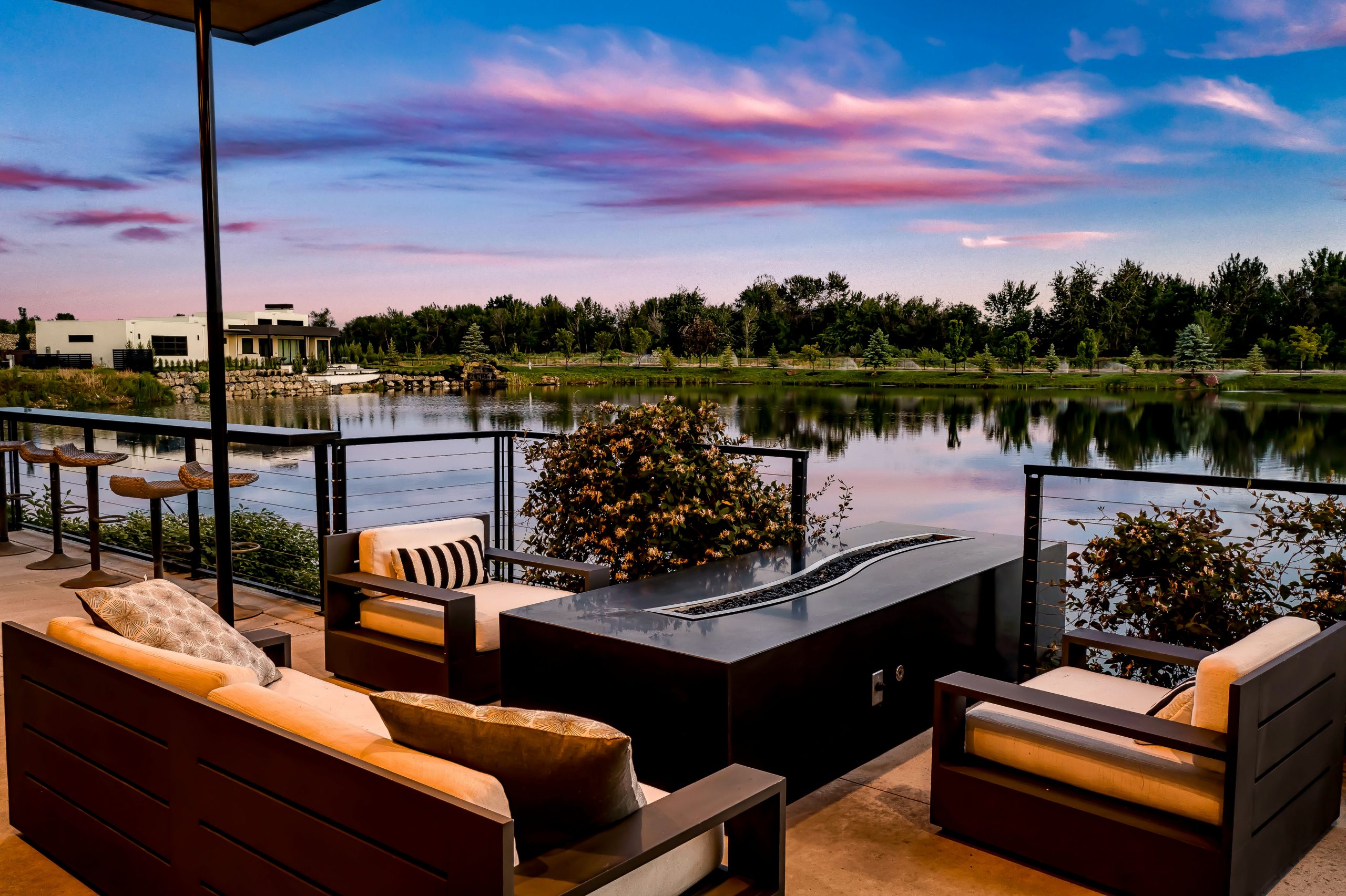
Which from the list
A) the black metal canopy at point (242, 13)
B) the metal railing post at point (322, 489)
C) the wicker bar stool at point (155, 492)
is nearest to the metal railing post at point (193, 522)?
the wicker bar stool at point (155, 492)

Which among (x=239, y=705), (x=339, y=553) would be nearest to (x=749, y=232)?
(x=339, y=553)

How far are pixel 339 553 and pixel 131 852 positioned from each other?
186cm

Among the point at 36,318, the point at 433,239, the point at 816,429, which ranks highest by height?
the point at 433,239

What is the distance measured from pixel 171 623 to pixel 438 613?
1.36 m

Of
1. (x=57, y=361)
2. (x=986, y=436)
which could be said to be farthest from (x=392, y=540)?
(x=986, y=436)

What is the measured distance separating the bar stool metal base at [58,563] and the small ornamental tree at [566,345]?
1656cm

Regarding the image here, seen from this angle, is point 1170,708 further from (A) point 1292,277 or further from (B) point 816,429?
(B) point 816,429

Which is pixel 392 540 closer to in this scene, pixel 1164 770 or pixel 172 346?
pixel 1164 770

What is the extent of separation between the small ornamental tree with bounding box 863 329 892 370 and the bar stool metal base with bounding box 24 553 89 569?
19713 millimetres

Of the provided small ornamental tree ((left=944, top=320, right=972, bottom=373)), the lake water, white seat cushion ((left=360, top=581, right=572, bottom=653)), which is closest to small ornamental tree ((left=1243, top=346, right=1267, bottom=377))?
the lake water

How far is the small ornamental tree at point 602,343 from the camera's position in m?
22.6

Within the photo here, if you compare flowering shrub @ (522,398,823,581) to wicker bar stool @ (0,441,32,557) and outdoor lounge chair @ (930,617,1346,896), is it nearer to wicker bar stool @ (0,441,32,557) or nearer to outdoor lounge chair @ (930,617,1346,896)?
outdoor lounge chair @ (930,617,1346,896)

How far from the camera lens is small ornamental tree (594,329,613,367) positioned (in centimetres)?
2264

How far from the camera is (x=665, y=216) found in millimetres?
28656
